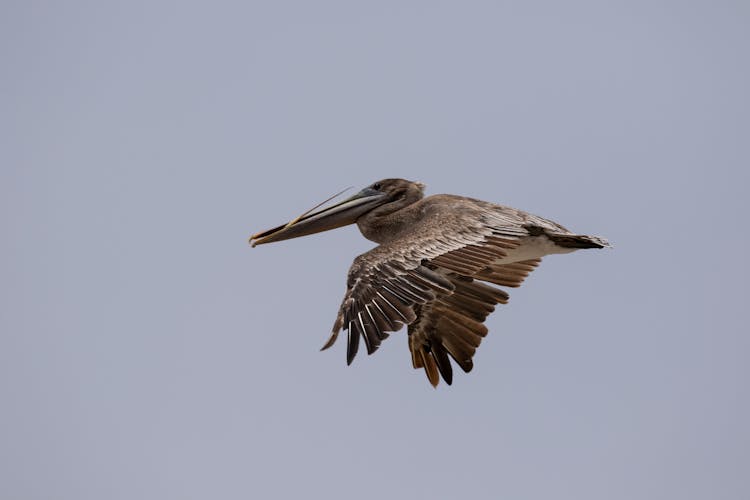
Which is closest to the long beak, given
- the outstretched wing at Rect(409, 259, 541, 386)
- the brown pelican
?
the brown pelican

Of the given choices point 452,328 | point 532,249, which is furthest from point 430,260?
point 532,249

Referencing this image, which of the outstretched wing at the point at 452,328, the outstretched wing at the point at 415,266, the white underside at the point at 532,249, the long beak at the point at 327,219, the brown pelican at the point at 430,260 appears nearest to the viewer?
the outstretched wing at the point at 415,266

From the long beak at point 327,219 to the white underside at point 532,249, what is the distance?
1.57 m

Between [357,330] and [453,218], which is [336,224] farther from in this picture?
[357,330]

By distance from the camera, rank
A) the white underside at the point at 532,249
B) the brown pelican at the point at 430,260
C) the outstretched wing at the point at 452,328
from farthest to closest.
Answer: the white underside at the point at 532,249 < the outstretched wing at the point at 452,328 < the brown pelican at the point at 430,260

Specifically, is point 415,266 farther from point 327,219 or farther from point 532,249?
point 327,219

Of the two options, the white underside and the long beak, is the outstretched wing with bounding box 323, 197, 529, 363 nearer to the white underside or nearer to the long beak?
the white underside

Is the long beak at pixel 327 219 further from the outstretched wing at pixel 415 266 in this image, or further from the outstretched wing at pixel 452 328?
the outstretched wing at pixel 452 328

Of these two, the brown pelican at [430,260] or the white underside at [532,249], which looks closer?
the brown pelican at [430,260]

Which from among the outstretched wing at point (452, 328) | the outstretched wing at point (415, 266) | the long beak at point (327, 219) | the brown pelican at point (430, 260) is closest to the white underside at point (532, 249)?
the brown pelican at point (430, 260)

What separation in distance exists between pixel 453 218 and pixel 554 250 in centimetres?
113

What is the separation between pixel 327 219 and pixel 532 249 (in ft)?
7.40

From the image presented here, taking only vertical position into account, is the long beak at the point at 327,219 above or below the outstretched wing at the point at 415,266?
above

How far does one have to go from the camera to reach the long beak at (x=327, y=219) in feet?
41.0
